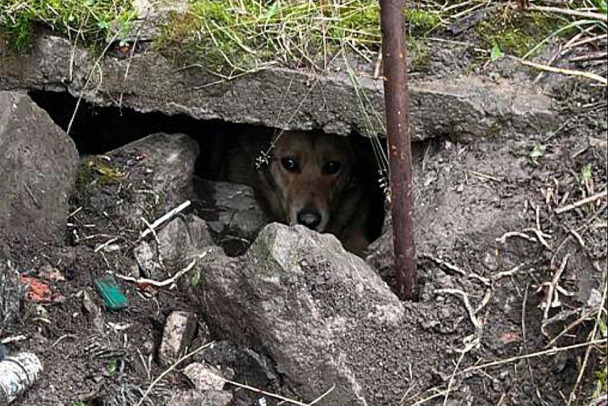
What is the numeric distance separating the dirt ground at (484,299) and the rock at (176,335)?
0.03 m

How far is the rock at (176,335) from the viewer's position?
3410 mm

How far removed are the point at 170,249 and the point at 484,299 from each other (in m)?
1.14

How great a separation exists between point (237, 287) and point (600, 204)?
1.15 m

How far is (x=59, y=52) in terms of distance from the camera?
4.16 metres

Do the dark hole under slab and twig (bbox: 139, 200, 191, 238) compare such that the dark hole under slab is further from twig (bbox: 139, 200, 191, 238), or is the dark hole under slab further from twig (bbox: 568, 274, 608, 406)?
twig (bbox: 568, 274, 608, 406)

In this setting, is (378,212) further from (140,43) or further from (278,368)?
(278,368)

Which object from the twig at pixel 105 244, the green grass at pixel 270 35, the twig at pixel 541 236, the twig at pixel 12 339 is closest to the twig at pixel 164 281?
the twig at pixel 105 244

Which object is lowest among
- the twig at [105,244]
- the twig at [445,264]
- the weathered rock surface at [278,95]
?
the twig at [105,244]

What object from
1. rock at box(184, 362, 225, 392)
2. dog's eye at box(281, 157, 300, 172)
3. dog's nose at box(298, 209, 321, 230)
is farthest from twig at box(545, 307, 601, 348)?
dog's eye at box(281, 157, 300, 172)

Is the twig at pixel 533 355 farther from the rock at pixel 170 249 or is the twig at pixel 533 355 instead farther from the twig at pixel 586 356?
the rock at pixel 170 249

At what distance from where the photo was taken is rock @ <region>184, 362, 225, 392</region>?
130 inches

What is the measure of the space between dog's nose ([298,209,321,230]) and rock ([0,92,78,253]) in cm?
180

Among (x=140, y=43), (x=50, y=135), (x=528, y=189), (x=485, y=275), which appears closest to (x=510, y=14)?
(x=528, y=189)

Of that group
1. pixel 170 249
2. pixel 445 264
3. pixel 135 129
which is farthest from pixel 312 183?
pixel 445 264
